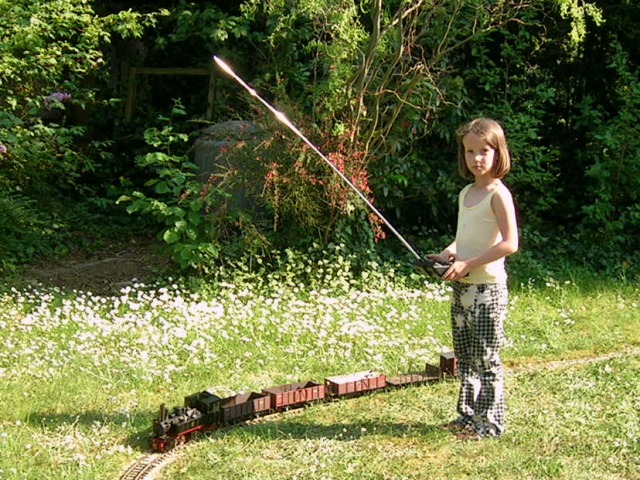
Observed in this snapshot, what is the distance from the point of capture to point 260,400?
452cm

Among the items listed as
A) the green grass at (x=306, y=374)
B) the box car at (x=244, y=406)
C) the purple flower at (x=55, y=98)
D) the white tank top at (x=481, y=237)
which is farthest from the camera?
the purple flower at (x=55, y=98)

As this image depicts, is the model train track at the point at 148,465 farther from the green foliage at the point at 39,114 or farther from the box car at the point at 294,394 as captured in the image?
the green foliage at the point at 39,114

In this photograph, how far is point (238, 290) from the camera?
6727 millimetres

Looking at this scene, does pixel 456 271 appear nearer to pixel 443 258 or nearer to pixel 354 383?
pixel 443 258

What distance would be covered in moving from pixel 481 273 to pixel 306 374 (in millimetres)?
1464

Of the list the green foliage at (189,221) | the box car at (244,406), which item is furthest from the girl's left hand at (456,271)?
the green foliage at (189,221)

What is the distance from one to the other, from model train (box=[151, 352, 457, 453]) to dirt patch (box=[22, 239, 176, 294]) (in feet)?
8.71

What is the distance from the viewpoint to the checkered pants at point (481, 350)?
4.19 meters

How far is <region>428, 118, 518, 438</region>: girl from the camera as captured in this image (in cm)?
409

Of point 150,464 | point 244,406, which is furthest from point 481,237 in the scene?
point 150,464

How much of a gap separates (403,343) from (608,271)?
275 centimetres

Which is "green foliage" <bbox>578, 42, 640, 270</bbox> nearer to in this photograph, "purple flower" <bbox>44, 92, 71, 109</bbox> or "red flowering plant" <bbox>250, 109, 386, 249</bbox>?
"red flowering plant" <bbox>250, 109, 386, 249</bbox>

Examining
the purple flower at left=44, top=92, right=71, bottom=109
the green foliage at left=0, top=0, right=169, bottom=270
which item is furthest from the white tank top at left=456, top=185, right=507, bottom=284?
the purple flower at left=44, top=92, right=71, bottom=109

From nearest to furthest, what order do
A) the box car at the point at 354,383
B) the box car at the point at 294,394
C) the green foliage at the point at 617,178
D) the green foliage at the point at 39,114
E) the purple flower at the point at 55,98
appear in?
the box car at the point at 294,394, the box car at the point at 354,383, the green foliage at the point at 39,114, the purple flower at the point at 55,98, the green foliage at the point at 617,178
